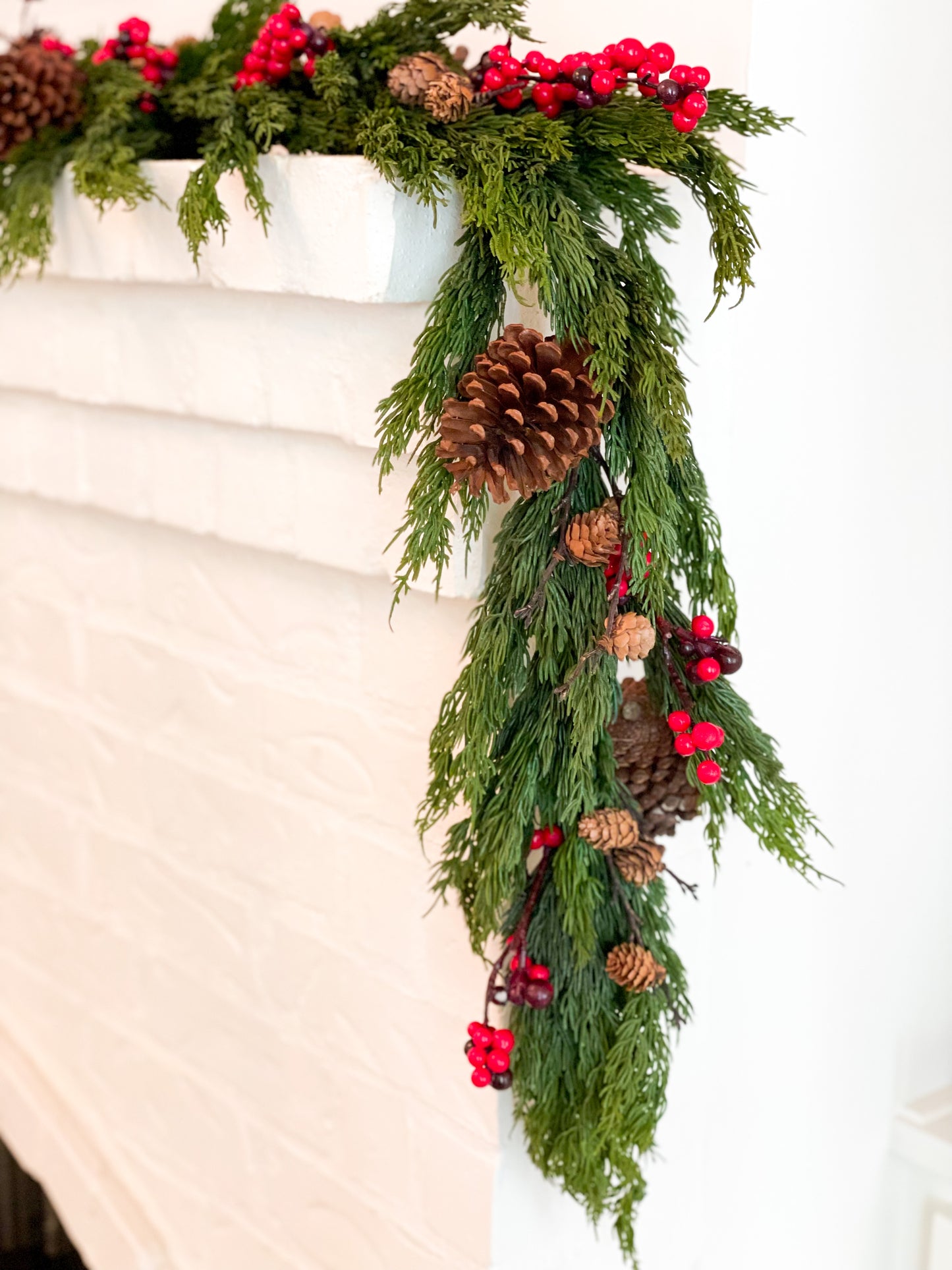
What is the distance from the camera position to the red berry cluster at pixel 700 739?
0.59 metres

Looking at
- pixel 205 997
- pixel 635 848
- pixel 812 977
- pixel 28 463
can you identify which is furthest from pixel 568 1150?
pixel 28 463

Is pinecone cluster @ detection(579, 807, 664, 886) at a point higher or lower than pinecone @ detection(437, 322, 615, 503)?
lower

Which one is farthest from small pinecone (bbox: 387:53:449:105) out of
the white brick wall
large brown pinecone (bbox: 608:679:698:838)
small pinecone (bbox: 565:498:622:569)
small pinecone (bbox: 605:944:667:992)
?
small pinecone (bbox: 605:944:667:992)

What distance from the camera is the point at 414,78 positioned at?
24.0 inches

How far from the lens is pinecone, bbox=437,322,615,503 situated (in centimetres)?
55

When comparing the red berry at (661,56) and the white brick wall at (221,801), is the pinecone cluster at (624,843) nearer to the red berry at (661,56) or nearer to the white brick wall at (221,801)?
the white brick wall at (221,801)

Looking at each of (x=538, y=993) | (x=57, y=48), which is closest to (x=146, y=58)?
(x=57, y=48)

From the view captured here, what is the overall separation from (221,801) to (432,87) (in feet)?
1.87

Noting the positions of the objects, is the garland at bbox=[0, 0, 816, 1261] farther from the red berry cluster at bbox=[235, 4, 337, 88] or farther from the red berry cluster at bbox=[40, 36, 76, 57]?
the red berry cluster at bbox=[40, 36, 76, 57]

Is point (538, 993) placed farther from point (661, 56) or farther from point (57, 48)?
point (57, 48)

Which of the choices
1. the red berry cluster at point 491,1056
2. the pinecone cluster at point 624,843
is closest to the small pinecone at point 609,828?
the pinecone cluster at point 624,843

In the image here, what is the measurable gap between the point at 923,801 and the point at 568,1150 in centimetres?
44

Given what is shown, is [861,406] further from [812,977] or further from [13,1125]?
[13,1125]

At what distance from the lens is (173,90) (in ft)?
2.53
